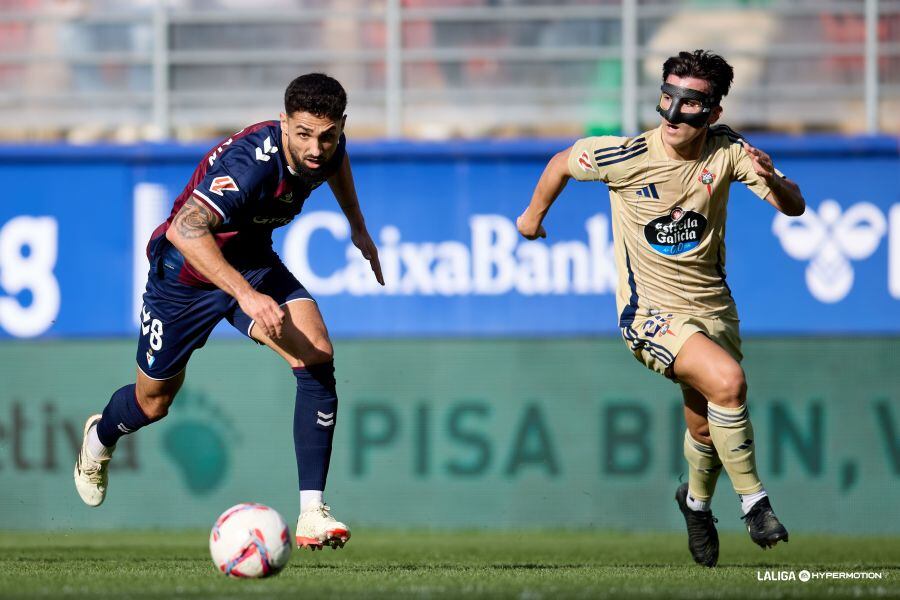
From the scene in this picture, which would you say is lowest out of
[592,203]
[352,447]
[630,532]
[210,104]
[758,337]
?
[630,532]

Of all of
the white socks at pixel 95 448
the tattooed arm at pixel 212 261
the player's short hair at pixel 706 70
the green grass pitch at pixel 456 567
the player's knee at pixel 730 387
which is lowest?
the green grass pitch at pixel 456 567

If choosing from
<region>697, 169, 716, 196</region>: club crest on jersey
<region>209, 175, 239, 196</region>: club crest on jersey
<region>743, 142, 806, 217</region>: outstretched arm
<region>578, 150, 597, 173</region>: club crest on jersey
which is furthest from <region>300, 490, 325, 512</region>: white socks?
<region>743, 142, 806, 217</region>: outstretched arm

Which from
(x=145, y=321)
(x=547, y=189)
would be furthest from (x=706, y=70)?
(x=145, y=321)

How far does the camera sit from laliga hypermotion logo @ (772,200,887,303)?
11.6 m

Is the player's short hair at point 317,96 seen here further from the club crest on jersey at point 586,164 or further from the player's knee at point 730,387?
the player's knee at point 730,387

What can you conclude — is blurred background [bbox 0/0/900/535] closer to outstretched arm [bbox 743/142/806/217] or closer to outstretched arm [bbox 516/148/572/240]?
outstretched arm [bbox 516/148/572/240]

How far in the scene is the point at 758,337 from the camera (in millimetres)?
11688

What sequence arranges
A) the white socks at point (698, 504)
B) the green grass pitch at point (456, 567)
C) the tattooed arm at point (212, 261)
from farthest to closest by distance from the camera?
the white socks at point (698, 504), the tattooed arm at point (212, 261), the green grass pitch at point (456, 567)

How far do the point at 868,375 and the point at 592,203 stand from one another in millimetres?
2797

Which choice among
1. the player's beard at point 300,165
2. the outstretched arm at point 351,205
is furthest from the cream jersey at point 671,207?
the player's beard at point 300,165

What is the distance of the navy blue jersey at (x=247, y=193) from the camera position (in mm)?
6543

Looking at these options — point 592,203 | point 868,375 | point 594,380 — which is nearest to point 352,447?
point 594,380

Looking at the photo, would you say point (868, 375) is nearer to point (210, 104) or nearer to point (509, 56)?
point (509, 56)

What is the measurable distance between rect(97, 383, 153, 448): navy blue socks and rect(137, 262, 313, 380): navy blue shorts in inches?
11.9
